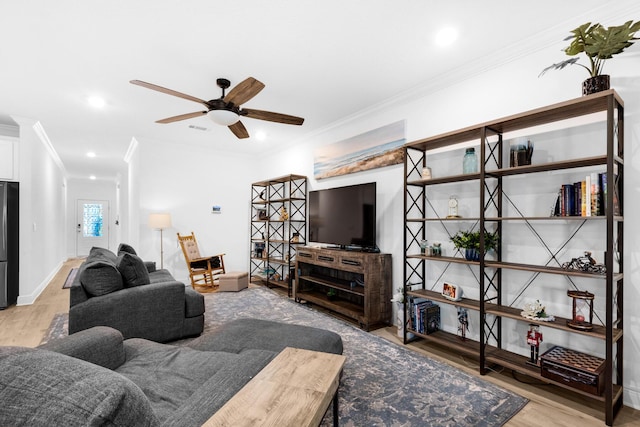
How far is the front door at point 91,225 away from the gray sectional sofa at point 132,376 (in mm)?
10416

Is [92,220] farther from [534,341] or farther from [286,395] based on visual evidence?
[534,341]

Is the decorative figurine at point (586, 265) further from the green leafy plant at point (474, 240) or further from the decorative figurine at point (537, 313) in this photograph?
the green leafy plant at point (474, 240)

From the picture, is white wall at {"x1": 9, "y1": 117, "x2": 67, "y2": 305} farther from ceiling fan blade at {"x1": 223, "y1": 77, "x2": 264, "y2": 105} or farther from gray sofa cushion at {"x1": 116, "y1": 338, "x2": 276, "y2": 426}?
gray sofa cushion at {"x1": 116, "y1": 338, "x2": 276, "y2": 426}

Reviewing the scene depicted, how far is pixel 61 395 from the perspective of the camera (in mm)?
732

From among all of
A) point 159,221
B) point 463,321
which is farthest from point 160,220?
point 463,321

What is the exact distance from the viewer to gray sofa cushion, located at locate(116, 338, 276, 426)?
1170mm

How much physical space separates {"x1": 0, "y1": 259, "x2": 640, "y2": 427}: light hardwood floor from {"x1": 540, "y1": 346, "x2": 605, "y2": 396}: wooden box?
17 cm

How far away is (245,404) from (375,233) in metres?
2.87

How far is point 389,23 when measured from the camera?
8.05 feet

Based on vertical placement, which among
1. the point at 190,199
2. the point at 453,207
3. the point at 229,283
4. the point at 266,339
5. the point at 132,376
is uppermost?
the point at 190,199

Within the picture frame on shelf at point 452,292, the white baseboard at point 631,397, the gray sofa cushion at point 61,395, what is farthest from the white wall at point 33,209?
the white baseboard at point 631,397

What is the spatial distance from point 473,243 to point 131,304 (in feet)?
10.4

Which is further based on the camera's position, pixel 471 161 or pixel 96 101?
pixel 96 101

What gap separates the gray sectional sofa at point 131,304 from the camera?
2830mm
